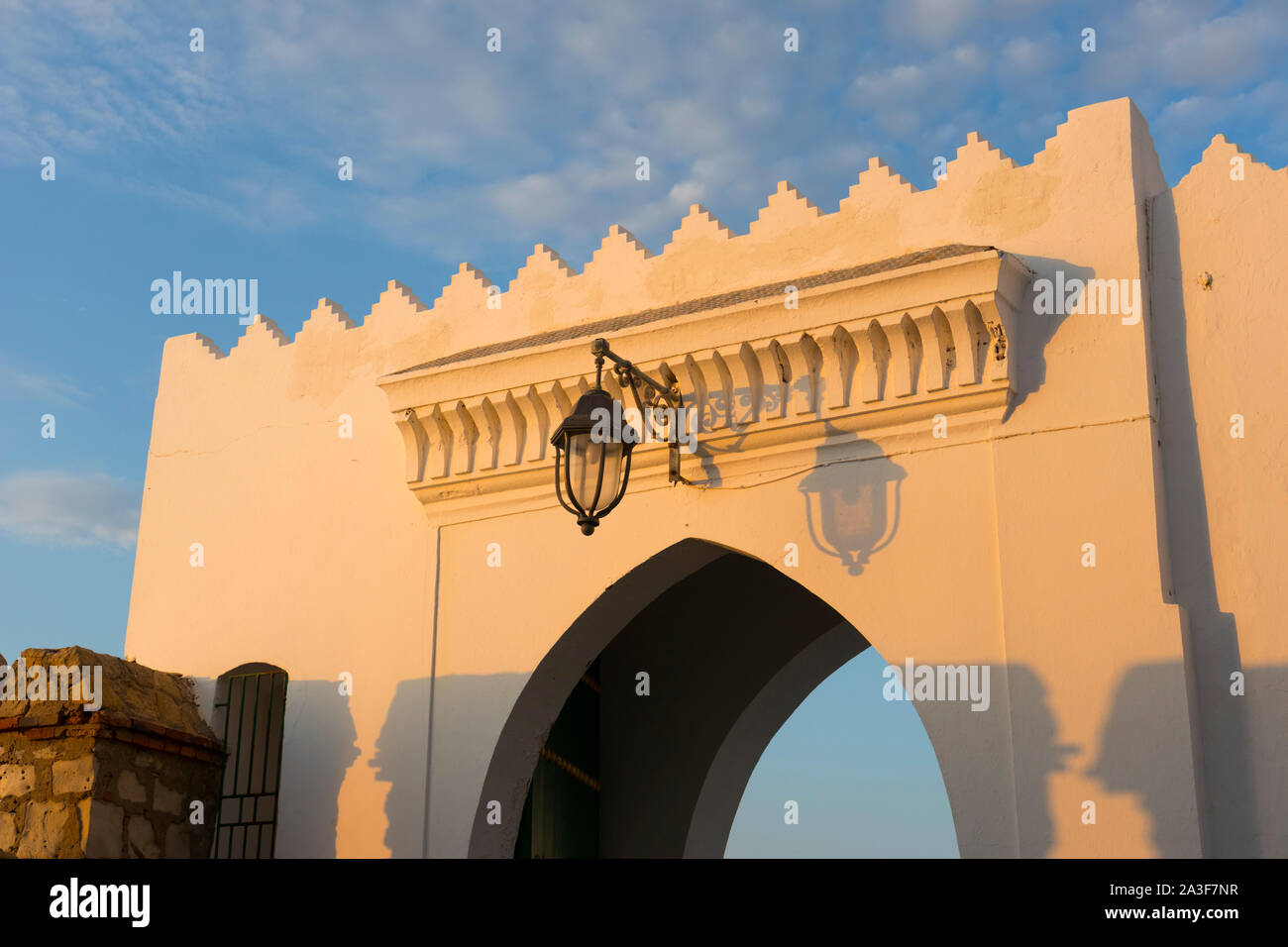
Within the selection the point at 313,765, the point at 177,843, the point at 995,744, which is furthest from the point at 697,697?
the point at 995,744

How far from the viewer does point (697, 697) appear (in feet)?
32.8

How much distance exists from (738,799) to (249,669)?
3.50 m

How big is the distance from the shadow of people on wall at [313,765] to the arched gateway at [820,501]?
2 cm

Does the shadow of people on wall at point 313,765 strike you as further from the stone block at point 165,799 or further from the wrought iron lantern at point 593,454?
the wrought iron lantern at point 593,454

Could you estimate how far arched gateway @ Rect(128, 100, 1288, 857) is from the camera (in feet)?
20.5

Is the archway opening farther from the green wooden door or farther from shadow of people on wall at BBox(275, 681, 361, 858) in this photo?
shadow of people on wall at BBox(275, 681, 361, 858)

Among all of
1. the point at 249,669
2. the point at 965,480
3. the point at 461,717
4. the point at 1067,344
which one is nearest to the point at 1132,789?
the point at 965,480

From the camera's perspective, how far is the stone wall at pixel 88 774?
698cm

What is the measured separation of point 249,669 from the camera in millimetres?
8781

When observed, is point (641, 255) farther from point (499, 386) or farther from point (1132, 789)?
point (1132, 789)

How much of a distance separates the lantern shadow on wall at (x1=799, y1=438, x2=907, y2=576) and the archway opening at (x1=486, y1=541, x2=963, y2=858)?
248 centimetres

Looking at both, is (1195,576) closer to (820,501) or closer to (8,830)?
(820,501)

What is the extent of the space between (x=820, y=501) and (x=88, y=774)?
3.85 metres
